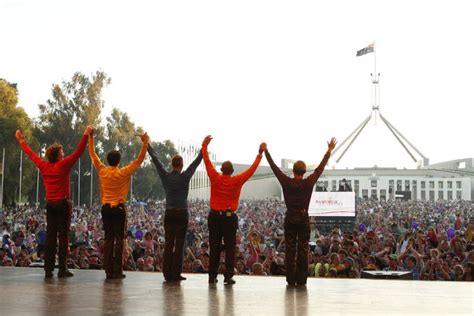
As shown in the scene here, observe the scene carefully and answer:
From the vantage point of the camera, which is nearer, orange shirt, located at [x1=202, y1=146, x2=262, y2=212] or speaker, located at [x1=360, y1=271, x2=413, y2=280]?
orange shirt, located at [x1=202, y1=146, x2=262, y2=212]

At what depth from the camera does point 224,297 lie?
7.36m

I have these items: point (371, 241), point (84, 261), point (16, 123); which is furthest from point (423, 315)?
point (16, 123)

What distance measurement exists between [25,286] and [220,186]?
2.53m

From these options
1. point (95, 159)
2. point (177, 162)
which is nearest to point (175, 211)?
point (177, 162)

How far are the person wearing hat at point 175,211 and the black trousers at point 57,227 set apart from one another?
4.05 ft

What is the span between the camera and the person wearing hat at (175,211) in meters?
8.89

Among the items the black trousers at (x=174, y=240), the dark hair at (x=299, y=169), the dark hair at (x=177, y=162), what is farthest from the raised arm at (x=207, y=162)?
the dark hair at (x=299, y=169)

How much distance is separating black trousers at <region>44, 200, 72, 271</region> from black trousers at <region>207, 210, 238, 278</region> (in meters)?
1.78

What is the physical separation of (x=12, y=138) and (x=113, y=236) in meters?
45.6

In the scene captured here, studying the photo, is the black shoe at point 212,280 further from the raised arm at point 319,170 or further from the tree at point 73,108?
the tree at point 73,108

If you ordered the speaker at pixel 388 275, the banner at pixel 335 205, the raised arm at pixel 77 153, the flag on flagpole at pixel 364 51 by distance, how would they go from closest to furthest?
the raised arm at pixel 77 153, the speaker at pixel 388 275, the banner at pixel 335 205, the flag on flagpole at pixel 364 51

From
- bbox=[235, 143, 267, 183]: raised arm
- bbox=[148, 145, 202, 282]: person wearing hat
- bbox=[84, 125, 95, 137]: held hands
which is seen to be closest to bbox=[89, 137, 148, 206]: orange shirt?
bbox=[148, 145, 202, 282]: person wearing hat

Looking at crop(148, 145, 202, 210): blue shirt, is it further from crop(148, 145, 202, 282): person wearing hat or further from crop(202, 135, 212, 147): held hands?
crop(202, 135, 212, 147): held hands

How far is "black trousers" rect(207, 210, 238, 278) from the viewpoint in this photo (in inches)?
348
